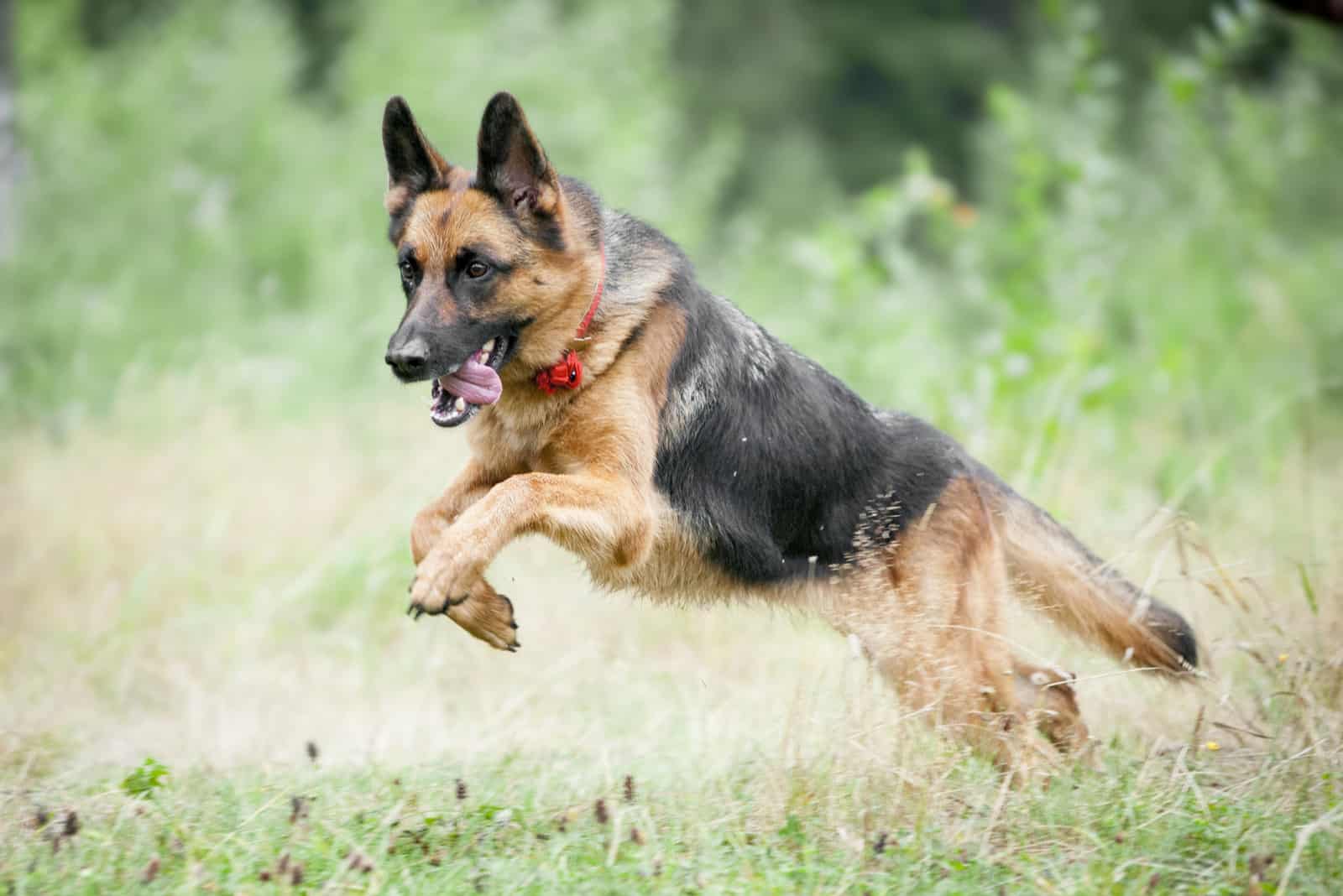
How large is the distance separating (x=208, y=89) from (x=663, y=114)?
532 cm

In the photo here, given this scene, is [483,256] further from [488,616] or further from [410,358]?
[488,616]

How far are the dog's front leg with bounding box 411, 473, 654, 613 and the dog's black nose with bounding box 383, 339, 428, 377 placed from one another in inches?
Result: 19.3

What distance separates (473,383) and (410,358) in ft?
1.11

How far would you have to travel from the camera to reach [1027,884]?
3.55m

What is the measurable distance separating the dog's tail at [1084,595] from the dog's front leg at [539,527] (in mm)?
1648

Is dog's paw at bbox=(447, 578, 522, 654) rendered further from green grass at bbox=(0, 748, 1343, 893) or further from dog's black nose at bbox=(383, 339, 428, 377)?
dog's black nose at bbox=(383, 339, 428, 377)

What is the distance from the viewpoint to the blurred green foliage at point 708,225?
9484 mm

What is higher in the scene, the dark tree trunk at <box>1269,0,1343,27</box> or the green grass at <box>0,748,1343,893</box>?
the dark tree trunk at <box>1269,0,1343,27</box>

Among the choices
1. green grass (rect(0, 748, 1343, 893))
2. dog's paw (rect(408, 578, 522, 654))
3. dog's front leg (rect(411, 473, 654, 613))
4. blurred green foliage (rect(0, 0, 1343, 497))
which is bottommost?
green grass (rect(0, 748, 1343, 893))

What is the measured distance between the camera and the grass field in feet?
12.1

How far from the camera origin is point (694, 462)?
4816 mm

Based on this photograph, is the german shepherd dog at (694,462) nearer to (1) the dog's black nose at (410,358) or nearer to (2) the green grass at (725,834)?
(1) the dog's black nose at (410,358)

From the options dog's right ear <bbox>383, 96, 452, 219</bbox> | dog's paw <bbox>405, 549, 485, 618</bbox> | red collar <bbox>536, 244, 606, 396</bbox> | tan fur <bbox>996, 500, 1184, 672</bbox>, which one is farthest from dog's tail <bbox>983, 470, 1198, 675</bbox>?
dog's right ear <bbox>383, 96, 452, 219</bbox>

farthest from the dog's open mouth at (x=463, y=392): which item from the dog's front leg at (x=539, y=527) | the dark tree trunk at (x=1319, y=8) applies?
the dark tree trunk at (x=1319, y=8)
